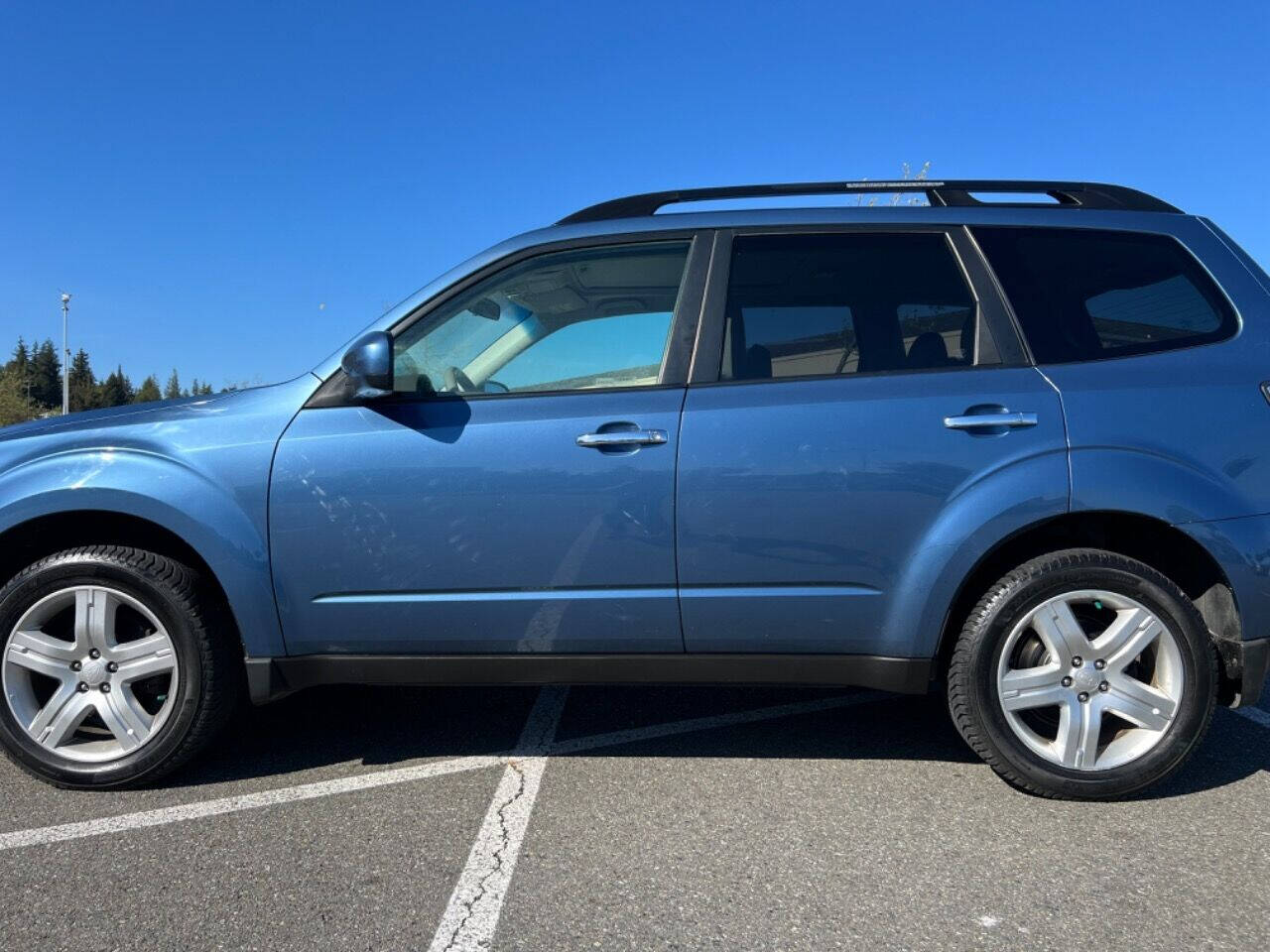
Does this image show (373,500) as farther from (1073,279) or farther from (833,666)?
(1073,279)

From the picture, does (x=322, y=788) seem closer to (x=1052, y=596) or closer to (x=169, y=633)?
(x=169, y=633)

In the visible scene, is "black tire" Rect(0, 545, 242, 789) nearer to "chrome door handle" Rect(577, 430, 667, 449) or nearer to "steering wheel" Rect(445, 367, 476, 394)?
"steering wheel" Rect(445, 367, 476, 394)

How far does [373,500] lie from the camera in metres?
2.85

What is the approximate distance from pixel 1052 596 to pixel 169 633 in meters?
2.83

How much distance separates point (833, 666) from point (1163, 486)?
3.76ft

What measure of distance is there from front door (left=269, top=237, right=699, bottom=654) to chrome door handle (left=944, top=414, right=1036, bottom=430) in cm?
86

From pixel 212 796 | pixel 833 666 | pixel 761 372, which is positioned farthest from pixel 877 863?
pixel 212 796

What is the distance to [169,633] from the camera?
2936 mm

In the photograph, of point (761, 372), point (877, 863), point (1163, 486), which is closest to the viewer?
point (877, 863)

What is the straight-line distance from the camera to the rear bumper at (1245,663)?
277 centimetres

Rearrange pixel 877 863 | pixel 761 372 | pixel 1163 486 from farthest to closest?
pixel 761 372, pixel 1163 486, pixel 877 863

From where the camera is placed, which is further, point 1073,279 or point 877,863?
point 1073,279

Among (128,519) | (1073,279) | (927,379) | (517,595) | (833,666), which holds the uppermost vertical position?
(1073,279)

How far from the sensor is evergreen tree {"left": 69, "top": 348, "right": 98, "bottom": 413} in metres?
84.4
